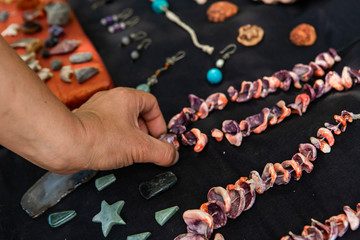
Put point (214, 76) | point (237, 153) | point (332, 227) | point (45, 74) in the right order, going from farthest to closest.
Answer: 1. point (45, 74)
2. point (214, 76)
3. point (237, 153)
4. point (332, 227)

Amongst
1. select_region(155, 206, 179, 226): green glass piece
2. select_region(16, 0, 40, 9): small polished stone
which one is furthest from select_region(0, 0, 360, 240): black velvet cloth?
select_region(16, 0, 40, 9): small polished stone

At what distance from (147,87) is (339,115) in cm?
78

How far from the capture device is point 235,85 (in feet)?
4.27

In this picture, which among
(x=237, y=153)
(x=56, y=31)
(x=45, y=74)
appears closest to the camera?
(x=237, y=153)

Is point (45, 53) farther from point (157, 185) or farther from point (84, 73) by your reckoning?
point (157, 185)

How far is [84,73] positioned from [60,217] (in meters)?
0.67

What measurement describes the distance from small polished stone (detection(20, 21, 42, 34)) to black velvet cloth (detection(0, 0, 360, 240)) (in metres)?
0.45

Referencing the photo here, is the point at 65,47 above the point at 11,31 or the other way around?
the other way around

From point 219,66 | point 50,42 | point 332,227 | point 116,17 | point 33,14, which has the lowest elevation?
point 332,227

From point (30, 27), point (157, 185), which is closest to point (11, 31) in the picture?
point (30, 27)

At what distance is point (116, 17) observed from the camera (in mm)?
1758

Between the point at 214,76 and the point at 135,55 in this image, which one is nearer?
the point at 214,76

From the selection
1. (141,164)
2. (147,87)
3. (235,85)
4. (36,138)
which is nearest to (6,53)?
(36,138)

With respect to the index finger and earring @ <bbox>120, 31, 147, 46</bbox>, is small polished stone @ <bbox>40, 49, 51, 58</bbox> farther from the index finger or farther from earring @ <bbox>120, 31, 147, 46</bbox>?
the index finger
